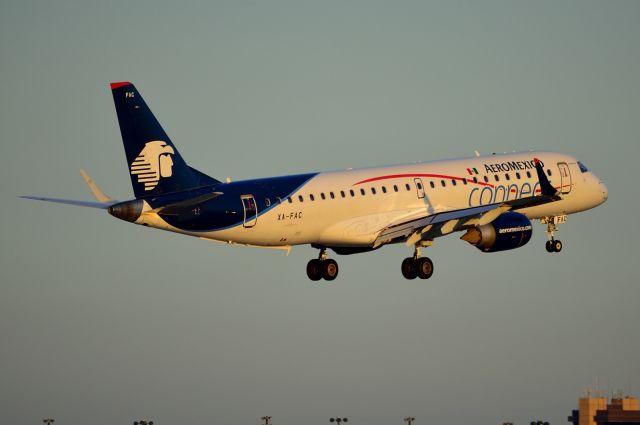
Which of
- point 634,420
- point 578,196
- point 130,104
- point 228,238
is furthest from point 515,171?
point 634,420

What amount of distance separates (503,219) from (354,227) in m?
7.42

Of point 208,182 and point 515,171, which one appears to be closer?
point 208,182

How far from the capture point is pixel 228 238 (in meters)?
62.0

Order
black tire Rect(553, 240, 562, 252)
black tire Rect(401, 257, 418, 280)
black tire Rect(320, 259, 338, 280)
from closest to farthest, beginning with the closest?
black tire Rect(401, 257, 418, 280) < black tire Rect(320, 259, 338, 280) < black tire Rect(553, 240, 562, 252)

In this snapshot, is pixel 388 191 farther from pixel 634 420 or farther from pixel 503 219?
pixel 634 420

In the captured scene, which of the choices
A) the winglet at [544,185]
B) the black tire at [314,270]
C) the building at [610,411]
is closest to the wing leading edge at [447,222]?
the winglet at [544,185]

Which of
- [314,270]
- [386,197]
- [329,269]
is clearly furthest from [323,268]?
[386,197]

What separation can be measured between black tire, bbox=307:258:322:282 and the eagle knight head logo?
11168 mm

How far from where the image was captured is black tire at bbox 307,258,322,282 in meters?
68.4

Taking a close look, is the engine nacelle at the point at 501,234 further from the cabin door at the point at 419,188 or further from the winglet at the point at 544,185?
the cabin door at the point at 419,188

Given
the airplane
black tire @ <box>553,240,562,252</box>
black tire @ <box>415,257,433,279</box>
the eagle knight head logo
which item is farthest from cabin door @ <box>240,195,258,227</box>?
black tire @ <box>553,240,562,252</box>

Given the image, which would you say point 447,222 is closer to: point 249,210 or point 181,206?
point 249,210

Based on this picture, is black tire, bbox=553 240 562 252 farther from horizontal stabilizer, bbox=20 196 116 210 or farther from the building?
the building

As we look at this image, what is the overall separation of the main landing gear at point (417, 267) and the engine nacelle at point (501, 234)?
7.13ft
